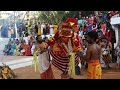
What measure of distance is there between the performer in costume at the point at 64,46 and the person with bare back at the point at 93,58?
238 mm

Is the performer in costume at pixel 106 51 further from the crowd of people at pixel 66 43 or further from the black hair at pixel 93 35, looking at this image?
the black hair at pixel 93 35

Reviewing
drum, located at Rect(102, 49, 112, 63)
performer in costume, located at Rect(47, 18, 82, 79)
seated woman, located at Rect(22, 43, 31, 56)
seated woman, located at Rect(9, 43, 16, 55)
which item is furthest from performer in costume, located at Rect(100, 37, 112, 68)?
seated woman, located at Rect(9, 43, 16, 55)

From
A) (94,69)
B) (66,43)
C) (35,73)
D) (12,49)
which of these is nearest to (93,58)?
(94,69)

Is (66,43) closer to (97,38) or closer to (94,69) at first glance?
(97,38)

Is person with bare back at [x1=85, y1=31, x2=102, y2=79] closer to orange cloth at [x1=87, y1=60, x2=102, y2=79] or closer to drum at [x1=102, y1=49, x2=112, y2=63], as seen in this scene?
orange cloth at [x1=87, y1=60, x2=102, y2=79]

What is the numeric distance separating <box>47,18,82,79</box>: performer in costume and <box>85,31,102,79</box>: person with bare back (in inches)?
9.4

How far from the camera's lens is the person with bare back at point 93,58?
14.5 ft

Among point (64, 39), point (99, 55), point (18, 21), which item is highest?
point (18, 21)

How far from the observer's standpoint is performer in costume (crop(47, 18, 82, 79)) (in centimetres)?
458
